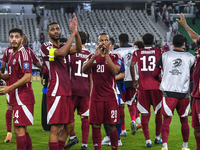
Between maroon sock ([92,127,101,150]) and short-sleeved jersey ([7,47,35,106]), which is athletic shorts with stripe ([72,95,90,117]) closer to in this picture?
maroon sock ([92,127,101,150])

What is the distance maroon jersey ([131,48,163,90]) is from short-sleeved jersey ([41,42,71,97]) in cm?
215

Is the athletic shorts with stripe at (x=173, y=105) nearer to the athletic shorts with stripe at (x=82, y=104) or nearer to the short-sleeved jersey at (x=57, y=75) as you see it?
the athletic shorts with stripe at (x=82, y=104)

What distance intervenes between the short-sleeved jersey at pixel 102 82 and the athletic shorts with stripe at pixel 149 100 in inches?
58.8

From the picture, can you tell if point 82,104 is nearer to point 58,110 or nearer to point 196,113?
point 58,110

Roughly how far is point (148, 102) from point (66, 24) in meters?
31.6

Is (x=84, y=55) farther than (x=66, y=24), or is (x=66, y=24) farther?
(x=66, y=24)

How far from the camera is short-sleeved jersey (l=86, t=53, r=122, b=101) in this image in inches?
196

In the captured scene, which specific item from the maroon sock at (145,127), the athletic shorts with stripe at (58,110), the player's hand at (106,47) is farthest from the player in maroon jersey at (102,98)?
the maroon sock at (145,127)

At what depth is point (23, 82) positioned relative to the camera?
14.9ft

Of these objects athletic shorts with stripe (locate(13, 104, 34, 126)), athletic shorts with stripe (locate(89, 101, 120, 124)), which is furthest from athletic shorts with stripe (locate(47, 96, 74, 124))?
athletic shorts with stripe (locate(89, 101, 120, 124))

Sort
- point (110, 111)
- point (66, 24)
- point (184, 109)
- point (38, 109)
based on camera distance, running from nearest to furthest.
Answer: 1. point (110, 111)
2. point (184, 109)
3. point (38, 109)
4. point (66, 24)

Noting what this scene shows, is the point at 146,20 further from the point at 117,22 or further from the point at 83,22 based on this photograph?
the point at 83,22

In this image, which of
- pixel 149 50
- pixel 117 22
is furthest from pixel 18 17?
pixel 149 50

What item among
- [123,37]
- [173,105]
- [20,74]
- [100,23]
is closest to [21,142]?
[20,74]
